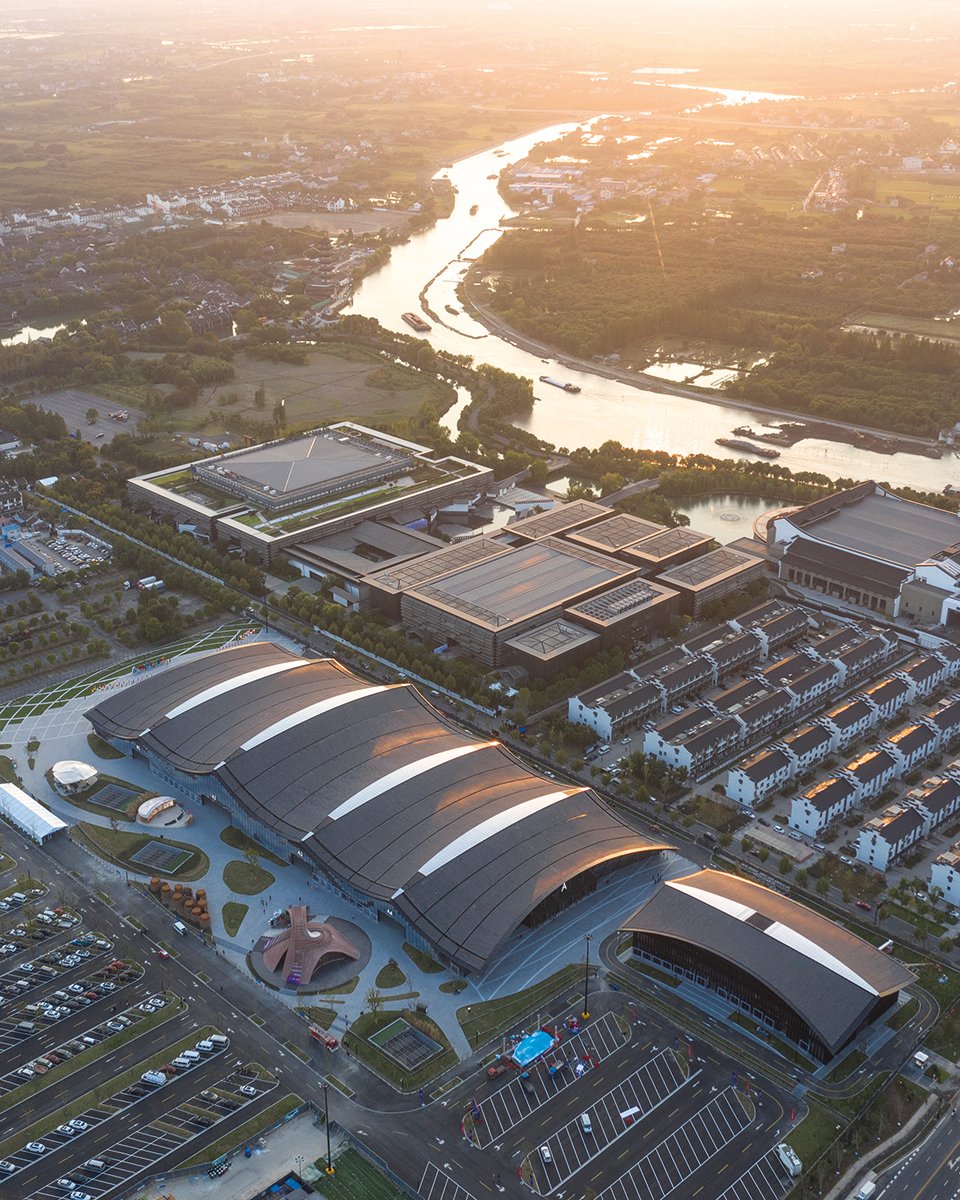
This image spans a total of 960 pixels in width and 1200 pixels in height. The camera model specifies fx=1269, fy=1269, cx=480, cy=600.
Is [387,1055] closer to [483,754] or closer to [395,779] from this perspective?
[395,779]

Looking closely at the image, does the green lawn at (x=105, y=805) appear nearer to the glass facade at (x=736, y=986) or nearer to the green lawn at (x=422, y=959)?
the green lawn at (x=422, y=959)

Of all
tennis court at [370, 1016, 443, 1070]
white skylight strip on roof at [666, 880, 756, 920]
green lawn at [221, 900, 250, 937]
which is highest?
white skylight strip on roof at [666, 880, 756, 920]

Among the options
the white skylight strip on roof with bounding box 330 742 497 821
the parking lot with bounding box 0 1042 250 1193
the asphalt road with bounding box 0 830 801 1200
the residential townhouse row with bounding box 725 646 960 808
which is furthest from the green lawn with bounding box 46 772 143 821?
the residential townhouse row with bounding box 725 646 960 808

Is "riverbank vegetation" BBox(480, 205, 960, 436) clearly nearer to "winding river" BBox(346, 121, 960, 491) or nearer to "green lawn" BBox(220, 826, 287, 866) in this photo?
"winding river" BBox(346, 121, 960, 491)

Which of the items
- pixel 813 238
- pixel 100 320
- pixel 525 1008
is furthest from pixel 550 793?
pixel 813 238

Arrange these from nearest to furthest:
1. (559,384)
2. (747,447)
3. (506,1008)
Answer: (506,1008), (747,447), (559,384)

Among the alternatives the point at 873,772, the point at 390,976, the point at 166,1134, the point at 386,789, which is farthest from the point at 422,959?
the point at 873,772
